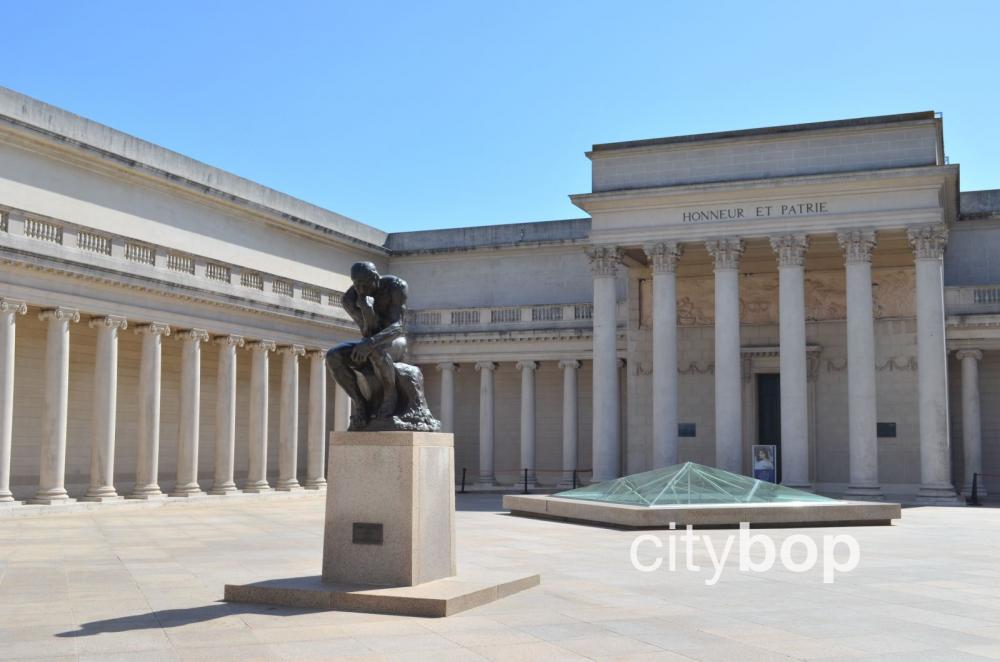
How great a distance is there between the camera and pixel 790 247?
145 feet

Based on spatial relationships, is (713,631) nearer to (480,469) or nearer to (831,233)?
(831,233)

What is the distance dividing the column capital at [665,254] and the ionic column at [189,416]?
65.8 ft

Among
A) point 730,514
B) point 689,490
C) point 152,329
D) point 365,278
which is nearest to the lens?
point 365,278

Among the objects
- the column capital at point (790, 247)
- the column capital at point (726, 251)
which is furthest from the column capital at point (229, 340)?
the column capital at point (790, 247)

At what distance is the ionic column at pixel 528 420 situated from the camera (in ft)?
174

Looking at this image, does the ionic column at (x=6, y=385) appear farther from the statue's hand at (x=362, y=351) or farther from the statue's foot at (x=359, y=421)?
the statue's hand at (x=362, y=351)

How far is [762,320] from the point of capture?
5109 cm

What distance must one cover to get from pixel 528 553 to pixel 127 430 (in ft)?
81.9

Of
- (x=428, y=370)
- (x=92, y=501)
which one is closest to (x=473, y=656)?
(x=92, y=501)

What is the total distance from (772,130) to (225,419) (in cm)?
2655

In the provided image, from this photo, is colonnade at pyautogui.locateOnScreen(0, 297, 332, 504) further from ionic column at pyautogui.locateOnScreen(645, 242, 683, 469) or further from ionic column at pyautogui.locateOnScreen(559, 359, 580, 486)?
ionic column at pyautogui.locateOnScreen(645, 242, 683, 469)

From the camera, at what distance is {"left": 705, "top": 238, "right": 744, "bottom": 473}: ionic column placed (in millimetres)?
44188

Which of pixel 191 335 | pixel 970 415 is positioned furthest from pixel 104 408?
pixel 970 415

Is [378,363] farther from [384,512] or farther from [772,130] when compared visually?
[772,130]
